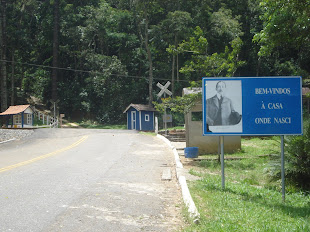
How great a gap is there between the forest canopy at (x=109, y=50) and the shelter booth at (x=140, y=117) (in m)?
3.71

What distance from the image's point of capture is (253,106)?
9.24 meters

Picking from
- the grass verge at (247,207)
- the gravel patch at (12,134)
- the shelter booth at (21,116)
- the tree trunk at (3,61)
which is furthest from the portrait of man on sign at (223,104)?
the tree trunk at (3,61)

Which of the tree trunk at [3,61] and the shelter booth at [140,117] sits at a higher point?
the tree trunk at [3,61]

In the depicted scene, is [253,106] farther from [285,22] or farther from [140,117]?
[140,117]

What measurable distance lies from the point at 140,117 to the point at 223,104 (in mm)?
32860

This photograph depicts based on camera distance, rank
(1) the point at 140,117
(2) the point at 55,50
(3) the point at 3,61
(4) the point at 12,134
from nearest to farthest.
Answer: (4) the point at 12,134 → (1) the point at 140,117 → (3) the point at 3,61 → (2) the point at 55,50

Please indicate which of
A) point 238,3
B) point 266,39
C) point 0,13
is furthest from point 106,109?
point 266,39

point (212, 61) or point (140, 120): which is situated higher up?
point (212, 61)

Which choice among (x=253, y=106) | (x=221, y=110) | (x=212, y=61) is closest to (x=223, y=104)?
(x=221, y=110)

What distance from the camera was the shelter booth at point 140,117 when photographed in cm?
4219

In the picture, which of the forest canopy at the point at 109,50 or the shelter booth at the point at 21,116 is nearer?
the shelter booth at the point at 21,116

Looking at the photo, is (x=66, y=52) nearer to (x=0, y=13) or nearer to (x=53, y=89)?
(x=53, y=89)

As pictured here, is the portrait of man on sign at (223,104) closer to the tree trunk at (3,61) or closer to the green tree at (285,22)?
the green tree at (285,22)

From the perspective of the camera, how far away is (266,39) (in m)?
11.5
